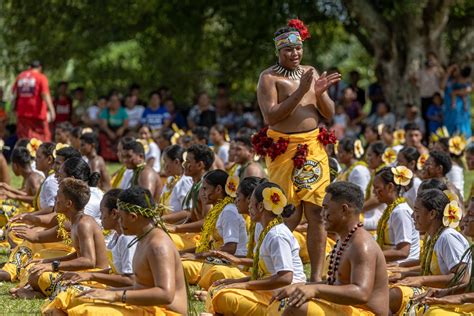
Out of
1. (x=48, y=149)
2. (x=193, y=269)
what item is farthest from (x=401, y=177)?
(x=48, y=149)

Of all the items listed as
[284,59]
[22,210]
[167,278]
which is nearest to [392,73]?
[22,210]

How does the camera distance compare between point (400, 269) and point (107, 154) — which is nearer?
point (400, 269)

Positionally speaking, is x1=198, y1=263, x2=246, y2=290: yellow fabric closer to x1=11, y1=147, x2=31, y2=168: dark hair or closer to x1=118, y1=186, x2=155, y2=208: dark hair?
x1=118, y1=186, x2=155, y2=208: dark hair

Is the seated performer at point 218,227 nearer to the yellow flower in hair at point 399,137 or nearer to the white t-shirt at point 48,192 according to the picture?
the white t-shirt at point 48,192

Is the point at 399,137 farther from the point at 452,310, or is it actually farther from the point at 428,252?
the point at 452,310

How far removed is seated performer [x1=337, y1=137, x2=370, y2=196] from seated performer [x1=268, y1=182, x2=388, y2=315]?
16.3 ft

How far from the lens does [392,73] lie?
18641mm

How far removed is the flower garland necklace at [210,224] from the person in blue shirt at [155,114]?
9.86m

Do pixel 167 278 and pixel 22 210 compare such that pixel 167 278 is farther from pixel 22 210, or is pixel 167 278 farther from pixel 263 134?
pixel 22 210

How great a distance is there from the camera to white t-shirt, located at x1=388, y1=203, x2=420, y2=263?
8.27 metres

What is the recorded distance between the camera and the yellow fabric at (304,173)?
26.8 ft

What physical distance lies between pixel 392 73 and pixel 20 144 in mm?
8036

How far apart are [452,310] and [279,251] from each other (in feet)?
3.65

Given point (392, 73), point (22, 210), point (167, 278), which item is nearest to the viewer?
point (167, 278)
